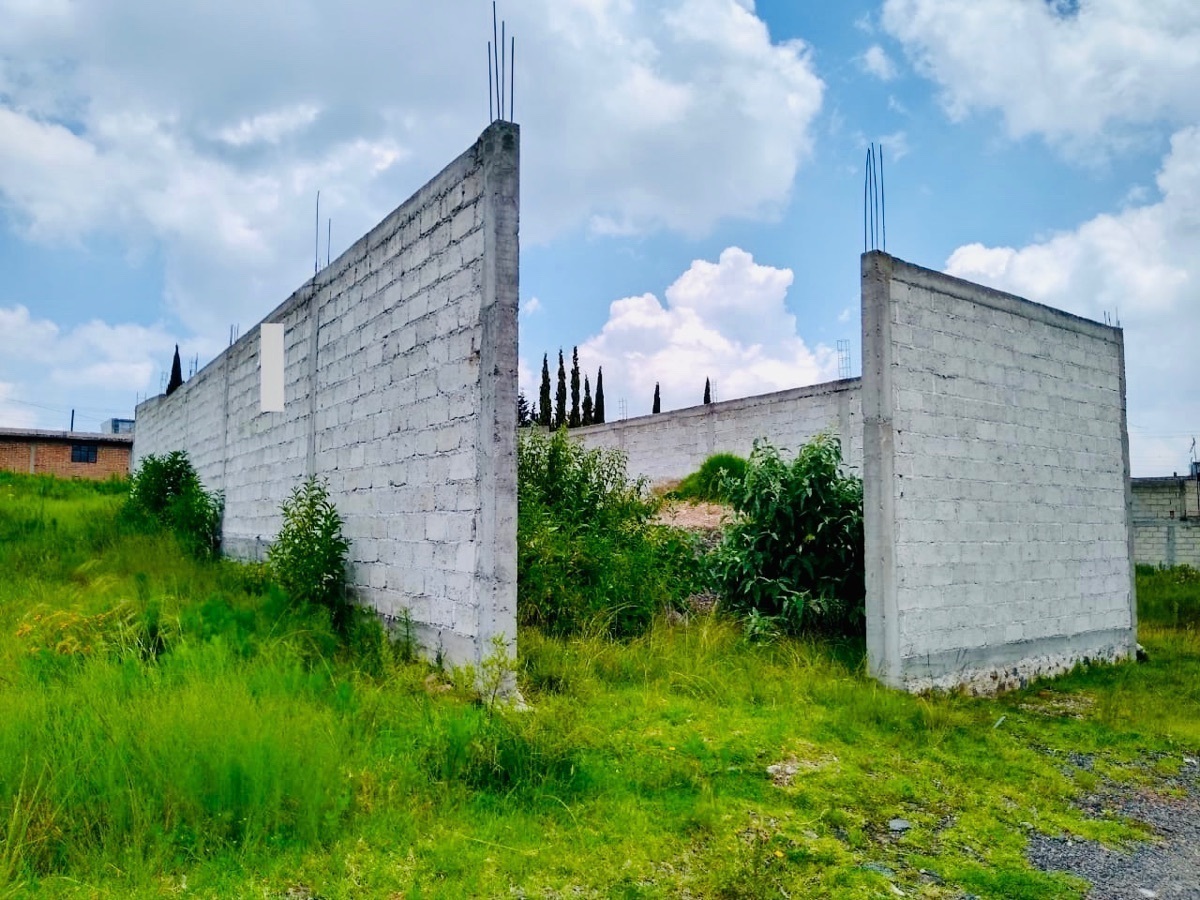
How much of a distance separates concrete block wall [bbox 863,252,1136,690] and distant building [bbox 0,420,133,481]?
2648cm

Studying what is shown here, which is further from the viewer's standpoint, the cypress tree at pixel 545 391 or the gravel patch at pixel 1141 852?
the cypress tree at pixel 545 391

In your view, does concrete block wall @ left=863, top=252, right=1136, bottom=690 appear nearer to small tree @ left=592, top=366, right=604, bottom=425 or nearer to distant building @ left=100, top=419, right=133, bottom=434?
small tree @ left=592, top=366, right=604, bottom=425

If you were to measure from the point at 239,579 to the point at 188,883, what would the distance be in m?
5.09

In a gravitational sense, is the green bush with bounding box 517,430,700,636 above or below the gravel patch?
above

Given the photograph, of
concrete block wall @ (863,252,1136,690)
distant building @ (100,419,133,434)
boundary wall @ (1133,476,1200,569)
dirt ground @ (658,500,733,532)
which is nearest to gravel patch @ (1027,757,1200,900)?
concrete block wall @ (863,252,1136,690)

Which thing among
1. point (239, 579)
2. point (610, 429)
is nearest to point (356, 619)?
point (239, 579)

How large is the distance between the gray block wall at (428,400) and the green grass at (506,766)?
0.56m

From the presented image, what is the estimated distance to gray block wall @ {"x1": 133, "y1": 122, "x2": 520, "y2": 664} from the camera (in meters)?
5.04

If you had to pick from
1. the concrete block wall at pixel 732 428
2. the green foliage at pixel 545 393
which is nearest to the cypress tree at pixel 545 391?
the green foliage at pixel 545 393

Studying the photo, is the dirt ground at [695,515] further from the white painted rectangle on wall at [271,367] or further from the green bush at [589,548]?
the white painted rectangle on wall at [271,367]

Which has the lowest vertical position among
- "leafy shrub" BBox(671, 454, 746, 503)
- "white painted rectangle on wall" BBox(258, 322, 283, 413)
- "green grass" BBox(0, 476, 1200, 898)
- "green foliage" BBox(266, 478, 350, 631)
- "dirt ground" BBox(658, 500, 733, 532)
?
"green grass" BBox(0, 476, 1200, 898)

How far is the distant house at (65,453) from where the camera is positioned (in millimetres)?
27266

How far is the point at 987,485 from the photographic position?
23.7 feet

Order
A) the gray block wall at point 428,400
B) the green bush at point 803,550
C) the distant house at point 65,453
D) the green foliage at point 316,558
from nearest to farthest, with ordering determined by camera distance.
A: 1. the gray block wall at point 428,400
2. the green foliage at point 316,558
3. the green bush at point 803,550
4. the distant house at point 65,453
